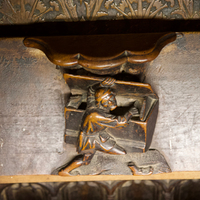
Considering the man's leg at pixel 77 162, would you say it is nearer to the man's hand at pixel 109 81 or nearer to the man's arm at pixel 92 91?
the man's arm at pixel 92 91

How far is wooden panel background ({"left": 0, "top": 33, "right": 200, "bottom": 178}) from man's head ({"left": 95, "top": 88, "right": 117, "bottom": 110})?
24 centimetres

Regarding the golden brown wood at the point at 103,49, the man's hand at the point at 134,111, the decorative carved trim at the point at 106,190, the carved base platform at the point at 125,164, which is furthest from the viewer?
the decorative carved trim at the point at 106,190

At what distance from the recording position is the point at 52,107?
113 cm

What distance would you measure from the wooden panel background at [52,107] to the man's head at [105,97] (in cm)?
24

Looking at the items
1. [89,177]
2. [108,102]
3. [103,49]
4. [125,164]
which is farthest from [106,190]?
[103,49]

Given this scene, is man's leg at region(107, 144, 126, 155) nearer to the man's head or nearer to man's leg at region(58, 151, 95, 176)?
man's leg at region(58, 151, 95, 176)

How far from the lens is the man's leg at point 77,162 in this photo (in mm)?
1114

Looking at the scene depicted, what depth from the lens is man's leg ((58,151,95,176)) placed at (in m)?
1.11

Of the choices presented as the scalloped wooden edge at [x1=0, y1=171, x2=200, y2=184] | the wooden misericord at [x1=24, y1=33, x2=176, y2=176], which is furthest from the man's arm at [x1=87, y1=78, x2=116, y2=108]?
the scalloped wooden edge at [x1=0, y1=171, x2=200, y2=184]

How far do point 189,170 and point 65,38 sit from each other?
3.28 ft

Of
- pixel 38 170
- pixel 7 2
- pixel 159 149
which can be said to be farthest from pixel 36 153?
pixel 7 2

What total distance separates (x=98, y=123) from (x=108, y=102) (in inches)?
4.9

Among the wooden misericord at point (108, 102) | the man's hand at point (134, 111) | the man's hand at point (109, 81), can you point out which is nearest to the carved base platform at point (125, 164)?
the wooden misericord at point (108, 102)

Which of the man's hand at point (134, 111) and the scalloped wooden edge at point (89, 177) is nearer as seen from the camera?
the man's hand at point (134, 111)
